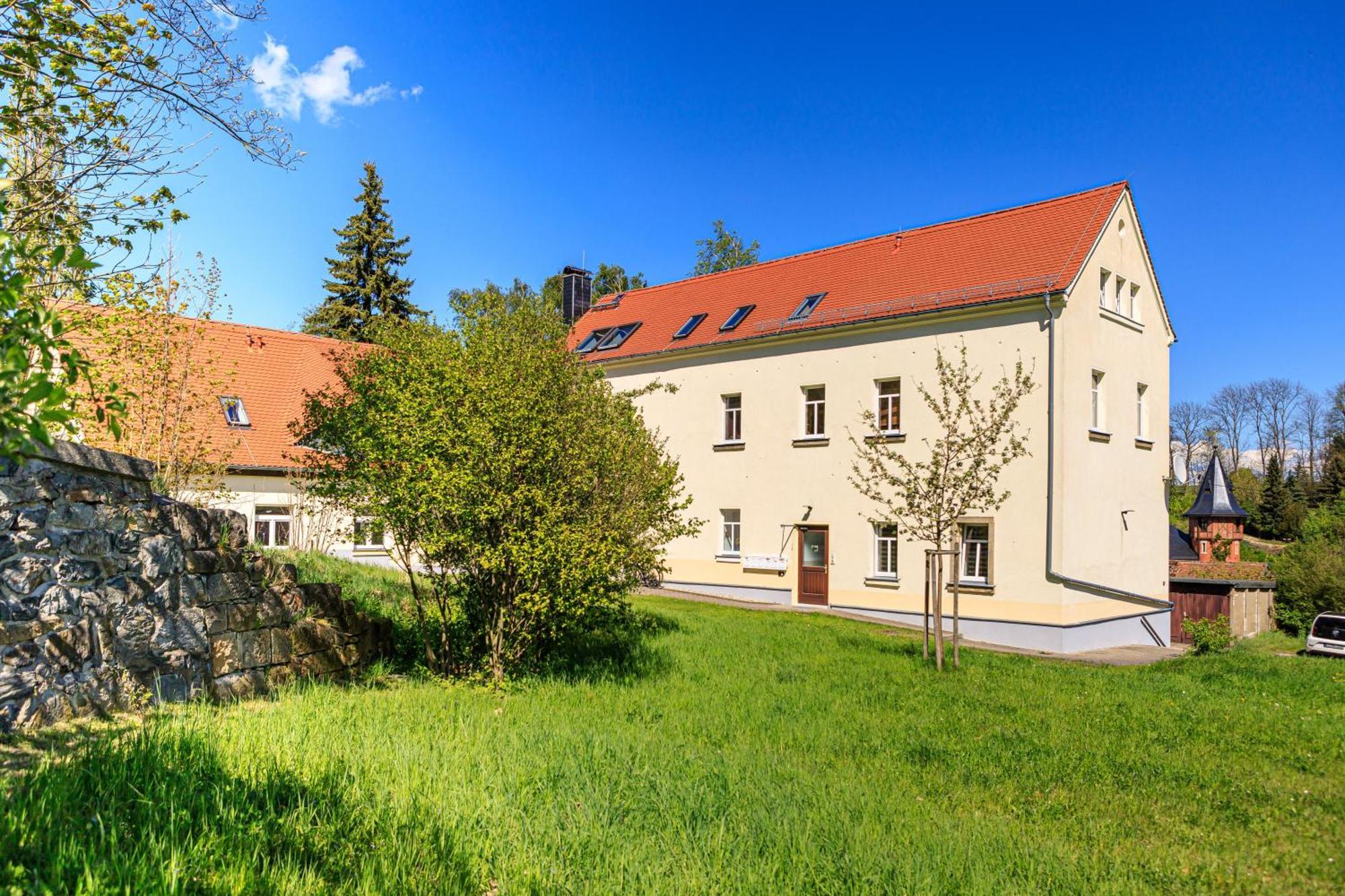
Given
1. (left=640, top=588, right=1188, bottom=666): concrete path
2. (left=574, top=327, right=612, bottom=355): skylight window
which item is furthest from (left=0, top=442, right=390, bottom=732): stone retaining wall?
(left=574, top=327, right=612, bottom=355): skylight window

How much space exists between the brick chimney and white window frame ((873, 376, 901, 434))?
1634cm

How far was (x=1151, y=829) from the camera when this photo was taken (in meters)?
6.45

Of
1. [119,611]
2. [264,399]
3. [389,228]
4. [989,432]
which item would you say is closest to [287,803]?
[119,611]

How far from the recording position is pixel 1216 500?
165 ft

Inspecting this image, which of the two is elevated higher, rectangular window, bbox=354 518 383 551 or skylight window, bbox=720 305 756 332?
skylight window, bbox=720 305 756 332

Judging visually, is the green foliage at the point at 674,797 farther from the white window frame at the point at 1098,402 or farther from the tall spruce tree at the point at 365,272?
the tall spruce tree at the point at 365,272

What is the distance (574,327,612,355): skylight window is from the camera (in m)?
31.4

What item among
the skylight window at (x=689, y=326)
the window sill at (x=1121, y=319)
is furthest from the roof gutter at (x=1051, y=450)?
the skylight window at (x=689, y=326)

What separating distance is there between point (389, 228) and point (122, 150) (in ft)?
118

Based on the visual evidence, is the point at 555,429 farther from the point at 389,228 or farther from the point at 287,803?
the point at 389,228

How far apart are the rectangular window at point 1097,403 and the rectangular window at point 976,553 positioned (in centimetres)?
413

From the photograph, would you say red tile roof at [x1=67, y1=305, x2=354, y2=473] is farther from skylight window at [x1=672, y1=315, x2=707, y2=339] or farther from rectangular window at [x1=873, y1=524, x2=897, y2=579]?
rectangular window at [x1=873, y1=524, x2=897, y2=579]

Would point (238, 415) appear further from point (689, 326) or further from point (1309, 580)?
point (1309, 580)

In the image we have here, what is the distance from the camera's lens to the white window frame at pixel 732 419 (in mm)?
26938
